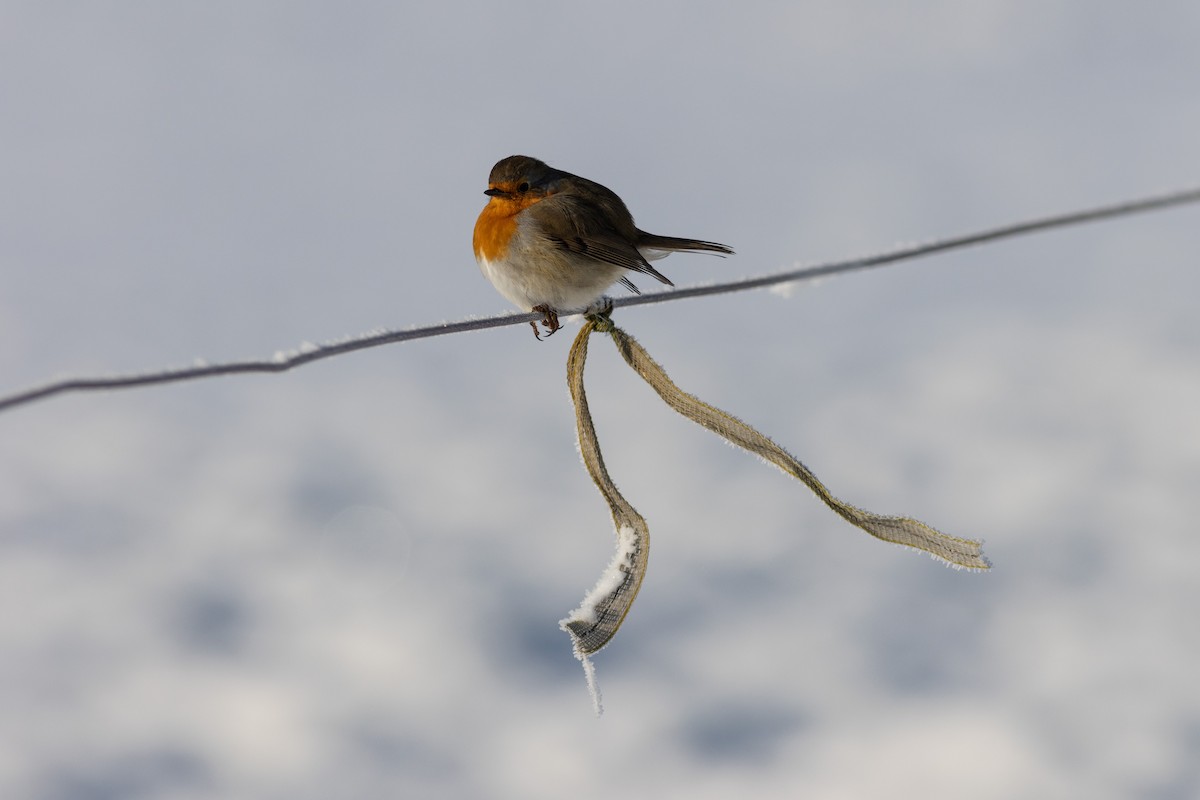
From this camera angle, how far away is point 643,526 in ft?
10.6

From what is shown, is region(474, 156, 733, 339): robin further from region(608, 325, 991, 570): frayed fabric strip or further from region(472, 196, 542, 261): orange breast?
region(608, 325, 991, 570): frayed fabric strip

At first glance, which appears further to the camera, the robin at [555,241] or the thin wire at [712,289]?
the robin at [555,241]

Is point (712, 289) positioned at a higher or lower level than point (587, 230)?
lower

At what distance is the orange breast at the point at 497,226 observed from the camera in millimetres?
4297

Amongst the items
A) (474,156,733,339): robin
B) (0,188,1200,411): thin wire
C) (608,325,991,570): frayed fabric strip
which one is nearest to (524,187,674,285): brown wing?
(474,156,733,339): robin

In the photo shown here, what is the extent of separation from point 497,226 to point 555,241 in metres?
0.32

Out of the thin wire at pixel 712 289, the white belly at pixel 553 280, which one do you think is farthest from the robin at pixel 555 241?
the thin wire at pixel 712 289

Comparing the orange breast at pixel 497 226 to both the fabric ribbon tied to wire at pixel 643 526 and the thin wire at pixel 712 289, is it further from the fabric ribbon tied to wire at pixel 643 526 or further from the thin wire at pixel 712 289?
the thin wire at pixel 712 289

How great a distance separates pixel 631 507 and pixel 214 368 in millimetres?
1349

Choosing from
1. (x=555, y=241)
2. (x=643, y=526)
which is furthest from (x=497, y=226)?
A: (x=643, y=526)

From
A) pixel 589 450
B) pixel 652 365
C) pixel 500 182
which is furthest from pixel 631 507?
pixel 500 182

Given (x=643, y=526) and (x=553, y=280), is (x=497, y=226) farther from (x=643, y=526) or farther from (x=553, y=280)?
(x=643, y=526)

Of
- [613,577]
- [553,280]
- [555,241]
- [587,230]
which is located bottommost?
[613,577]

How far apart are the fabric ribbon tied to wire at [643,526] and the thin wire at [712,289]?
57 cm
